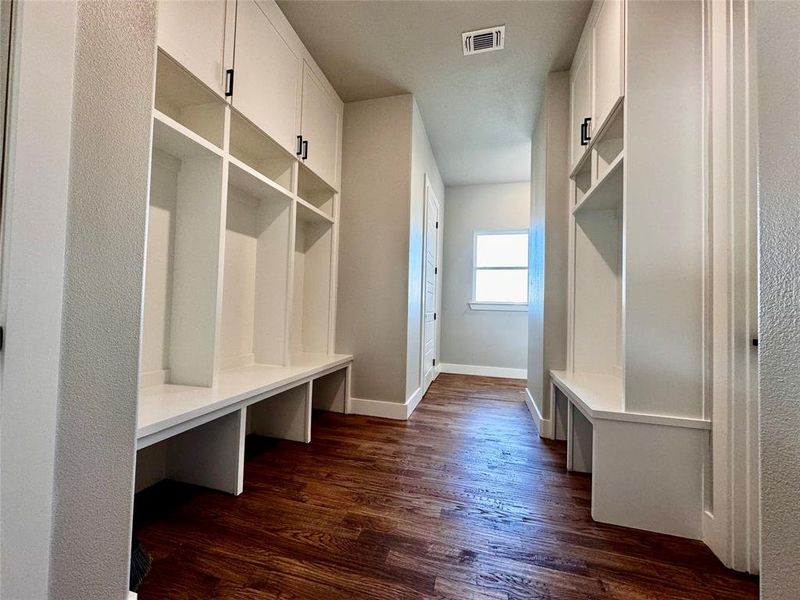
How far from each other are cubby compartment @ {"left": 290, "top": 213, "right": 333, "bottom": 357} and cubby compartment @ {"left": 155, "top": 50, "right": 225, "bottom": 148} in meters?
1.05

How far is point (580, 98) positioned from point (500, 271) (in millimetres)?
2589

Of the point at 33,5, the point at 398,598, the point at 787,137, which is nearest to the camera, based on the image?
the point at 787,137

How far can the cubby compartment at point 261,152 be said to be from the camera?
1.81 metres

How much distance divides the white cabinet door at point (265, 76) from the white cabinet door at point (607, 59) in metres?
1.79

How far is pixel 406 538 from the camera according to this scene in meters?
1.19

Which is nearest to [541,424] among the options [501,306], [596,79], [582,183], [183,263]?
[582,183]

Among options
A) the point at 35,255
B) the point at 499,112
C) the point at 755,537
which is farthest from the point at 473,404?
the point at 35,255

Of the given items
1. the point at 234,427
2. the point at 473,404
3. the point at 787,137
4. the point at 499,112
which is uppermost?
the point at 499,112

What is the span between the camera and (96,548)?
69cm

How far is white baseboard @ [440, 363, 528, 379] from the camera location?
4258 millimetres

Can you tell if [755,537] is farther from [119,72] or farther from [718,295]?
[119,72]

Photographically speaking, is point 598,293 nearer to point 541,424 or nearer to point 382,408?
point 541,424

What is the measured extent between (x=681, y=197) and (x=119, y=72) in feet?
6.04

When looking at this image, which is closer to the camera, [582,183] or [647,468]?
[647,468]
